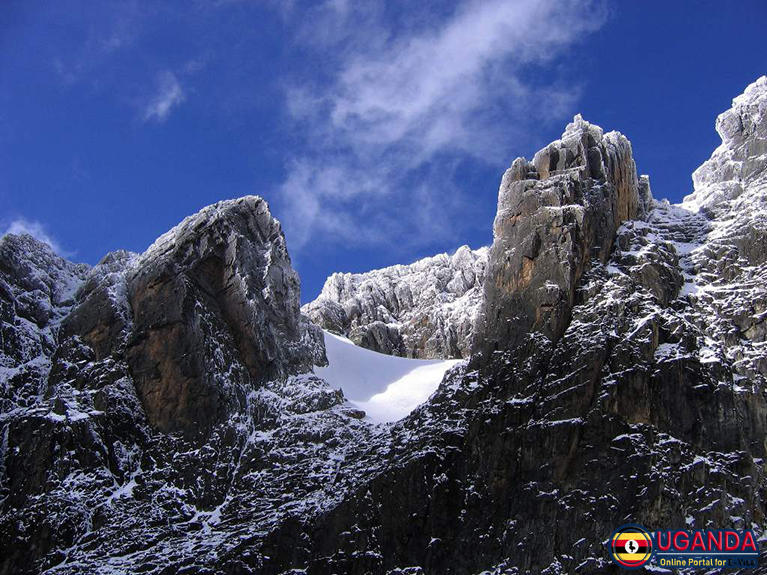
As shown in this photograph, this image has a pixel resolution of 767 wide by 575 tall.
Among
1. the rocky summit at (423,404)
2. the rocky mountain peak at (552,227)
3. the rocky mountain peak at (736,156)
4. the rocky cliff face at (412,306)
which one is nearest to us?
the rocky summit at (423,404)

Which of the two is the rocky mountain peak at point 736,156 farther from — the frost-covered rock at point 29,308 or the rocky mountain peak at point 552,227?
the frost-covered rock at point 29,308

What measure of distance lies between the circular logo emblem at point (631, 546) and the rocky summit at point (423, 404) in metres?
0.80

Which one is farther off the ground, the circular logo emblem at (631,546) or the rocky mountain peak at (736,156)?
the rocky mountain peak at (736,156)

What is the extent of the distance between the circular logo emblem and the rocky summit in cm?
80

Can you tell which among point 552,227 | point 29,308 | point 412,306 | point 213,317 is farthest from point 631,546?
point 412,306

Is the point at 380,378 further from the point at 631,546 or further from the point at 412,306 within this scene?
the point at 631,546

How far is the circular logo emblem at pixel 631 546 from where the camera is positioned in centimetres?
5478

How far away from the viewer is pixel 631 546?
55.4 m

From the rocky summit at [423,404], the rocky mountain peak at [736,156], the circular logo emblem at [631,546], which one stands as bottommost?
the circular logo emblem at [631,546]

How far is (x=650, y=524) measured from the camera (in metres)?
56.4

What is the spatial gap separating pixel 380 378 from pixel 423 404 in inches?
666

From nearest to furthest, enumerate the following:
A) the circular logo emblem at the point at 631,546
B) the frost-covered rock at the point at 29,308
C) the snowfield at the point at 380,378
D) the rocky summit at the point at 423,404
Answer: the circular logo emblem at the point at 631,546, the rocky summit at the point at 423,404, the frost-covered rock at the point at 29,308, the snowfield at the point at 380,378

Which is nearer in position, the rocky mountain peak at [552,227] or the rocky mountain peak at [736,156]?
the rocky mountain peak at [552,227]

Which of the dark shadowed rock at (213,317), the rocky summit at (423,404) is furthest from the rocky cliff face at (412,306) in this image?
the rocky summit at (423,404)
